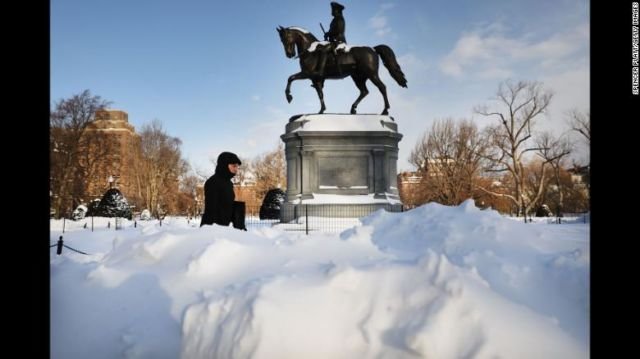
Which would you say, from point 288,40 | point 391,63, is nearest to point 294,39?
point 288,40

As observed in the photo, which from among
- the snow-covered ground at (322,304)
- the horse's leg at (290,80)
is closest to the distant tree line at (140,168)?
the horse's leg at (290,80)

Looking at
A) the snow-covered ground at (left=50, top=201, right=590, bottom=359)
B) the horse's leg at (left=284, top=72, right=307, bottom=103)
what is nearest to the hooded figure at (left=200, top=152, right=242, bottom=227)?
the snow-covered ground at (left=50, top=201, right=590, bottom=359)

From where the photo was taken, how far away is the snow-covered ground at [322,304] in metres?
2.64

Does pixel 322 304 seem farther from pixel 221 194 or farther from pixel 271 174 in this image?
pixel 271 174

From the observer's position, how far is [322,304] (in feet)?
9.71

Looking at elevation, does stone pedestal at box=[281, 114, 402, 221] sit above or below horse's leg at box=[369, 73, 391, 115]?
below

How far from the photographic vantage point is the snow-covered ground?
2641 millimetres

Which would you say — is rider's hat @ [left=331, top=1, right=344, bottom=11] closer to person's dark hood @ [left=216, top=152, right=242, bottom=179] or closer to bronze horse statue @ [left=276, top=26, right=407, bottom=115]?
bronze horse statue @ [left=276, top=26, right=407, bottom=115]

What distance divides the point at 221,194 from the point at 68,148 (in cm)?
3057

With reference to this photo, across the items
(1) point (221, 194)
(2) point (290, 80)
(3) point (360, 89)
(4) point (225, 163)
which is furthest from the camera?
(3) point (360, 89)

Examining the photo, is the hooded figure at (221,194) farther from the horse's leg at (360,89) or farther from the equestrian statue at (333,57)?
the horse's leg at (360,89)
